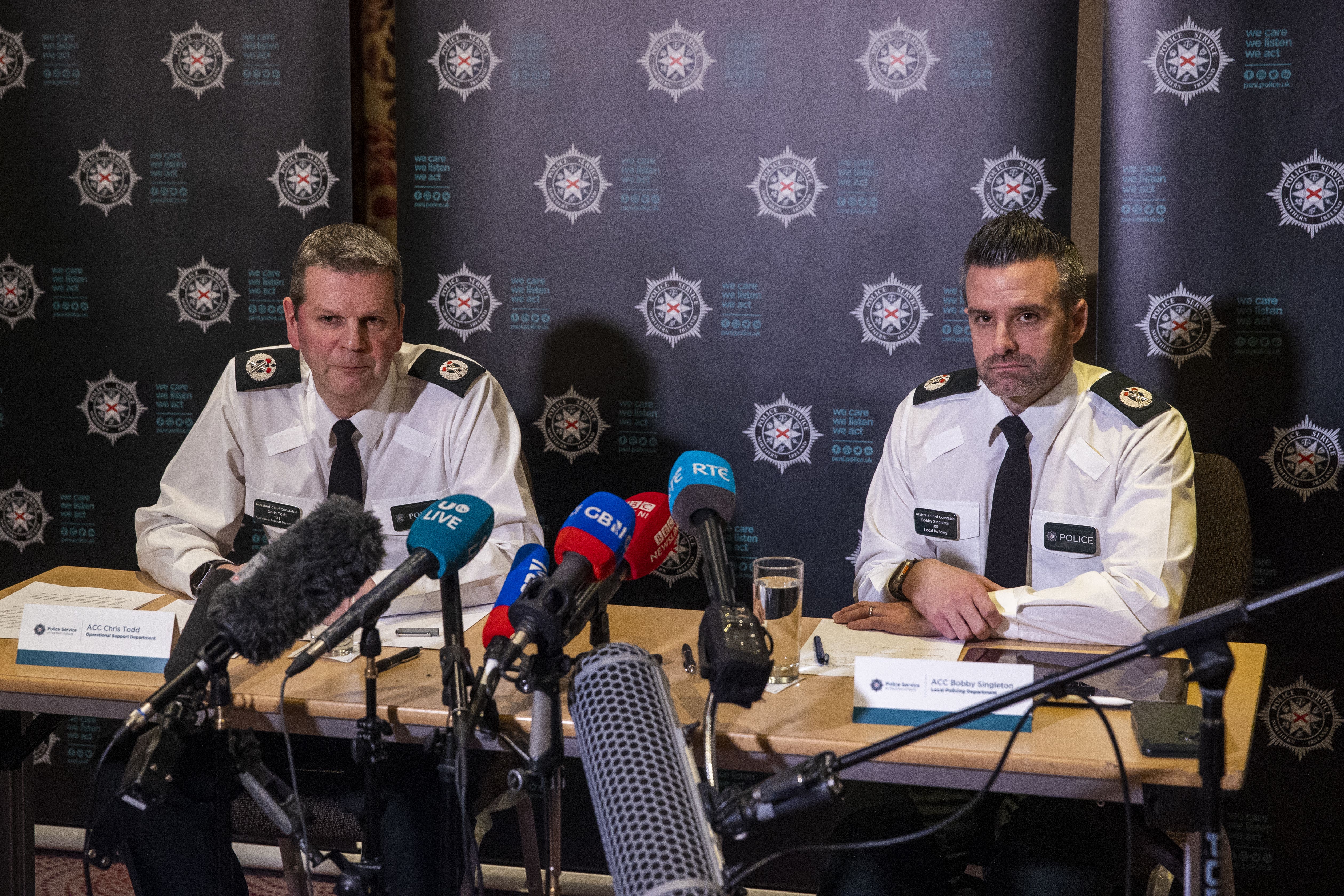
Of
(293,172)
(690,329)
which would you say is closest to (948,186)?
(690,329)

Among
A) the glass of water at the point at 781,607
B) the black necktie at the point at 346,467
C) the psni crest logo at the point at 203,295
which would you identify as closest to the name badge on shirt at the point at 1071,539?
the glass of water at the point at 781,607

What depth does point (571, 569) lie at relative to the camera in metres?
→ 1.19

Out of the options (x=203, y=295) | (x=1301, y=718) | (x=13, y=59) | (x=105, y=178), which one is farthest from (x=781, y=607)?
(x=13, y=59)

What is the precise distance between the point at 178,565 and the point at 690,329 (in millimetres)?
1321

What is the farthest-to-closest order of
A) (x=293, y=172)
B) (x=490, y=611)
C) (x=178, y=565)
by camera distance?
(x=293, y=172), (x=178, y=565), (x=490, y=611)

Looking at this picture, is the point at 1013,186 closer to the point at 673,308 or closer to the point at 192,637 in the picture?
the point at 673,308

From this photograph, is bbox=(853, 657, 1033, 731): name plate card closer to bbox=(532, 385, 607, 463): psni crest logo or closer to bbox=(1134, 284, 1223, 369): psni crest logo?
bbox=(1134, 284, 1223, 369): psni crest logo

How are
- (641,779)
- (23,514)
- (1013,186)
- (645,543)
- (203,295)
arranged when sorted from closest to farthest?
(641,779) < (645,543) < (1013,186) < (203,295) < (23,514)

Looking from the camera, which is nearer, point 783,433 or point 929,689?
point 929,689

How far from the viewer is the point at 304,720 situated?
1.58 metres

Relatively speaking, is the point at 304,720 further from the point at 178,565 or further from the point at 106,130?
the point at 106,130

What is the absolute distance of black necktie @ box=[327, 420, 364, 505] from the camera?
235cm

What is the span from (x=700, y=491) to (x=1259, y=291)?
5.99ft

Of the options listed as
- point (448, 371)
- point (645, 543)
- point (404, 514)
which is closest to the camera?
point (645, 543)
